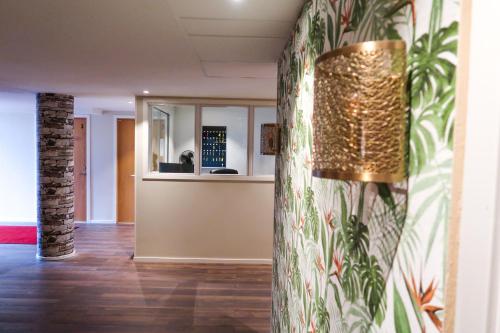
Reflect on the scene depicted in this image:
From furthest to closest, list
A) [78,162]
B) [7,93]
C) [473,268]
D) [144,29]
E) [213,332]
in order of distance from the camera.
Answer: [78,162], [7,93], [213,332], [144,29], [473,268]

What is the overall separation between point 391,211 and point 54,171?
175 inches

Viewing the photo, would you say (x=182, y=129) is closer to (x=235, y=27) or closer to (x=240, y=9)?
(x=235, y=27)

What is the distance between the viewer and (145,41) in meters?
1.91

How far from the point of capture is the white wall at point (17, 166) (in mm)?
6266

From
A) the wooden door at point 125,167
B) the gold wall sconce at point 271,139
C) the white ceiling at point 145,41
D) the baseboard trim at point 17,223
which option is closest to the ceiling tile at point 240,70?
the white ceiling at point 145,41

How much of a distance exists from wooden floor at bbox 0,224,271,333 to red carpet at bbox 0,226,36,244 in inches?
22.7

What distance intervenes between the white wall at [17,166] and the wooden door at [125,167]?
5.86ft

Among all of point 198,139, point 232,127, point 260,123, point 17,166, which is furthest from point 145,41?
point 17,166

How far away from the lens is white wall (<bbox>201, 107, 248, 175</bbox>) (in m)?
5.02

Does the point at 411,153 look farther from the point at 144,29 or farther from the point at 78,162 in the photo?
the point at 78,162

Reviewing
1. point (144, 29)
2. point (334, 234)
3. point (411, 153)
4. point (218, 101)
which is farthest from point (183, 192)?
point (411, 153)

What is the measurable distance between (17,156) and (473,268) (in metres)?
7.73

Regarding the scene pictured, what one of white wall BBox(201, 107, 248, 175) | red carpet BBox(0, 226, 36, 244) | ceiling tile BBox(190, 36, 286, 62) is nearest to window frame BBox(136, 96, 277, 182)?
white wall BBox(201, 107, 248, 175)

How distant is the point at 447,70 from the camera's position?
0.44 meters
